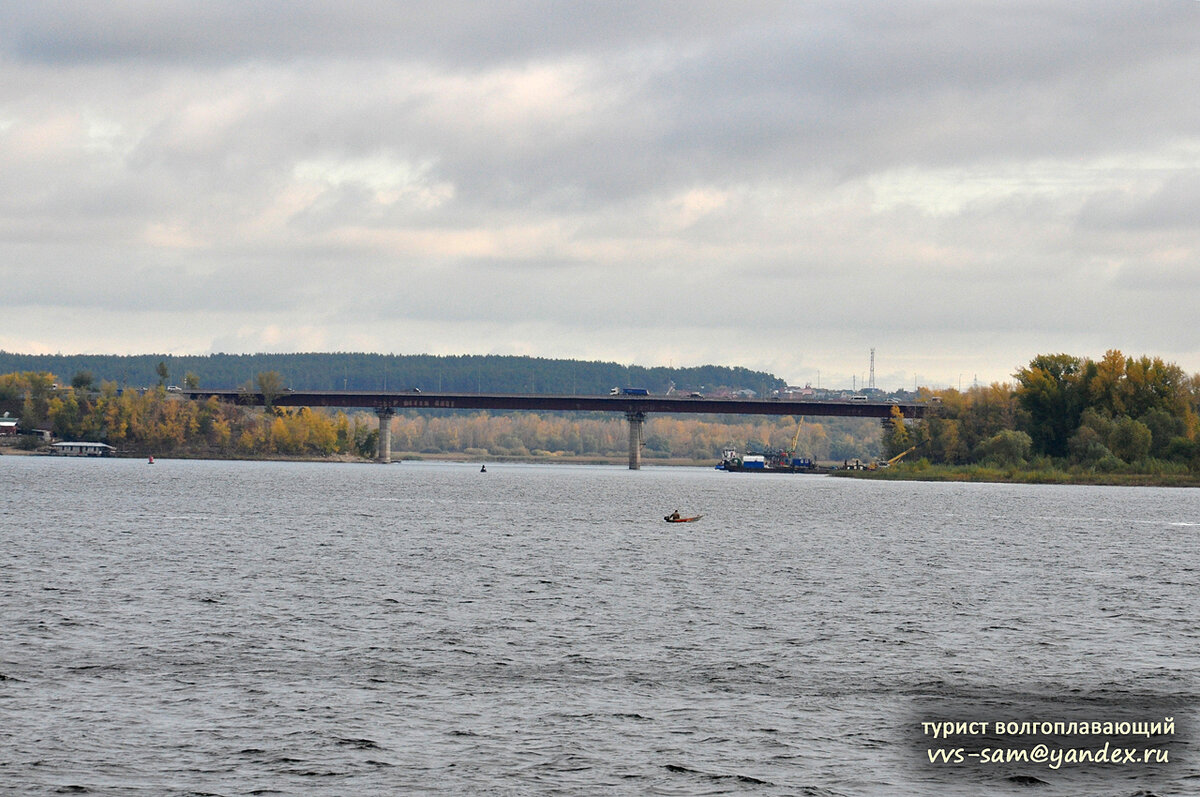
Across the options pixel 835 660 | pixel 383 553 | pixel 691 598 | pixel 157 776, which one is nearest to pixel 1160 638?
pixel 835 660

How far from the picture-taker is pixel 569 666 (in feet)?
157

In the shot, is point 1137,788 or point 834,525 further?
point 834,525

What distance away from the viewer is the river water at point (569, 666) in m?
33.8

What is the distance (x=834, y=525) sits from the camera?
139 m

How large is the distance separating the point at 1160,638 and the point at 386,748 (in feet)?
114

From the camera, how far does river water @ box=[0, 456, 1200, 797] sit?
33844 millimetres

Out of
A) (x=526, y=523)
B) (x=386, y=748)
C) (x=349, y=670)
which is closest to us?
(x=386, y=748)

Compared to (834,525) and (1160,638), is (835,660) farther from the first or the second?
(834,525)

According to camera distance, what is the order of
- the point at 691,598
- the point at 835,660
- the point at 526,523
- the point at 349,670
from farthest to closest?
the point at 526,523, the point at 691,598, the point at 835,660, the point at 349,670

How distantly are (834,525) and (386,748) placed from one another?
107604mm

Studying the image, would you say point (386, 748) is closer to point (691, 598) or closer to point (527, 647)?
point (527, 647)

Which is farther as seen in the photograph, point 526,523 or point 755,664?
point 526,523

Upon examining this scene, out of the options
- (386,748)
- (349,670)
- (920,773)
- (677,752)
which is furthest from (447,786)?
(349,670)

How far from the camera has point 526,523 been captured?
134625 mm
